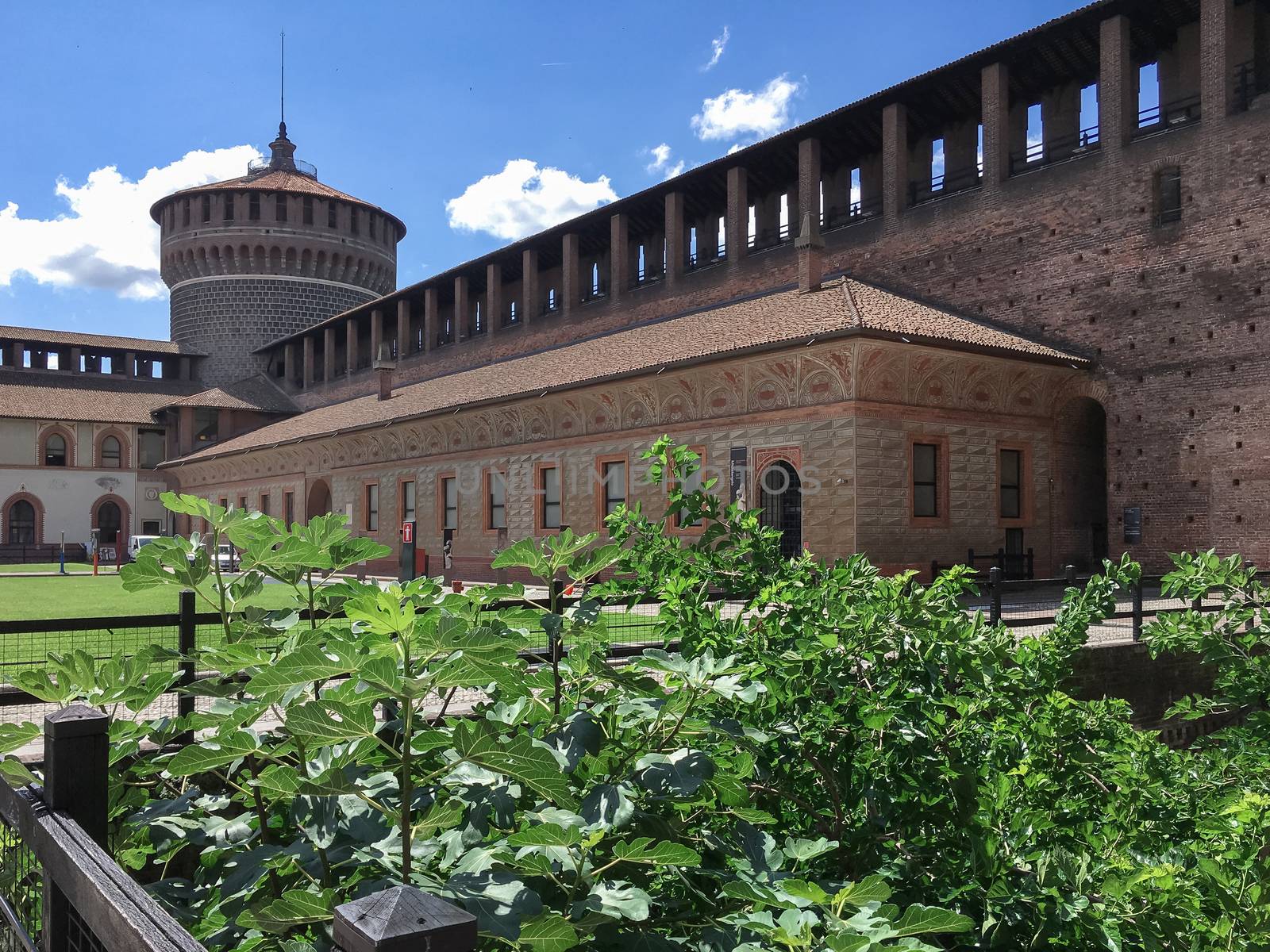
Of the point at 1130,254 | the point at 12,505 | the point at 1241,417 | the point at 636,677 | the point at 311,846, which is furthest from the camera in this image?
the point at 12,505

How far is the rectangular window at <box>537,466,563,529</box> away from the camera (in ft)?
95.5

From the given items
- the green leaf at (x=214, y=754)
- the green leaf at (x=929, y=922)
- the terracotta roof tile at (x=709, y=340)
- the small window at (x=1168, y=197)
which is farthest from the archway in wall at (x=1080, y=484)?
the green leaf at (x=214, y=754)

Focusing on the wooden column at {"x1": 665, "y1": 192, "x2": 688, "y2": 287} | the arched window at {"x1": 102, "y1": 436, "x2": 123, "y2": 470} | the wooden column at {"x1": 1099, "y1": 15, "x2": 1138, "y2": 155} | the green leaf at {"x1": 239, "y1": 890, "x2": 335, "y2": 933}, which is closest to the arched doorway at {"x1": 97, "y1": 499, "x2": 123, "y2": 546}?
the arched window at {"x1": 102, "y1": 436, "x2": 123, "y2": 470}

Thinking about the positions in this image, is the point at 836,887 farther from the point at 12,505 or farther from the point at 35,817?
the point at 12,505

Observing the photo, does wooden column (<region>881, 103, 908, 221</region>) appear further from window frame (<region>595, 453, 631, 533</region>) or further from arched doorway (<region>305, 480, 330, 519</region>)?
arched doorway (<region>305, 480, 330, 519</region>)

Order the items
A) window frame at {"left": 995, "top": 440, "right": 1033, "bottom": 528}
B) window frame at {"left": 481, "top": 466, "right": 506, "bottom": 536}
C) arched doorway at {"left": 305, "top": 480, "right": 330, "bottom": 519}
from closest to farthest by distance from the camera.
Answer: window frame at {"left": 995, "top": 440, "right": 1033, "bottom": 528} < window frame at {"left": 481, "top": 466, "right": 506, "bottom": 536} < arched doorway at {"left": 305, "top": 480, "right": 330, "bottom": 519}

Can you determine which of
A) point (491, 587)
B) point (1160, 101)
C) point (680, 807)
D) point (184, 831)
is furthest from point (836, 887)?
point (1160, 101)

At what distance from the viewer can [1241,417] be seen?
20641 millimetres

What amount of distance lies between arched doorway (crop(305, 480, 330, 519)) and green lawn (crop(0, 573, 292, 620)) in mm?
12467

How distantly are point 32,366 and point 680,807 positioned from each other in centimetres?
6797

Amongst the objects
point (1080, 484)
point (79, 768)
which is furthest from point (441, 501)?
point (79, 768)

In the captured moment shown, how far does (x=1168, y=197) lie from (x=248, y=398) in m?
47.3

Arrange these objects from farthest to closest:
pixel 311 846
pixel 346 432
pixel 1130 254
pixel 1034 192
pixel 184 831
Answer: pixel 346 432, pixel 1034 192, pixel 1130 254, pixel 184 831, pixel 311 846

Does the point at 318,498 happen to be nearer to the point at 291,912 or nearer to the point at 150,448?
the point at 150,448
